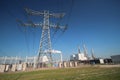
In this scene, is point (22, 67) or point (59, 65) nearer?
point (22, 67)

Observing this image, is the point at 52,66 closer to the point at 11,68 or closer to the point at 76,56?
the point at 11,68

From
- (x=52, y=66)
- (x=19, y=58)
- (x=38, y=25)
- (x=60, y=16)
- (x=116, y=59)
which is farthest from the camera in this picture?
(x=116, y=59)

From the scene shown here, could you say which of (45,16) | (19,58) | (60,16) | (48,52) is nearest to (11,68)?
(19,58)

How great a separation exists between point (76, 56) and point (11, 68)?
80.0m

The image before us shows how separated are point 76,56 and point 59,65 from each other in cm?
6468

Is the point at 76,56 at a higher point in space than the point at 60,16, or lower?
lower

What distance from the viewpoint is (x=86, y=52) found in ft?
412

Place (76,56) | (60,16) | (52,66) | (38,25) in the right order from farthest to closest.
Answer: (76,56), (52,66), (38,25), (60,16)

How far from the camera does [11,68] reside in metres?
33.2

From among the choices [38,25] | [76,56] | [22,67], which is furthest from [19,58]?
[76,56]

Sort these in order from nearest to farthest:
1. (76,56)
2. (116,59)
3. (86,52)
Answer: (116,59), (76,56), (86,52)

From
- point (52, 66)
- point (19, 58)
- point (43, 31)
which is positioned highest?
point (43, 31)

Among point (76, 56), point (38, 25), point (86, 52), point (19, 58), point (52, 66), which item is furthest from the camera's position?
point (86, 52)

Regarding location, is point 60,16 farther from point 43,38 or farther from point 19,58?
point 19,58
